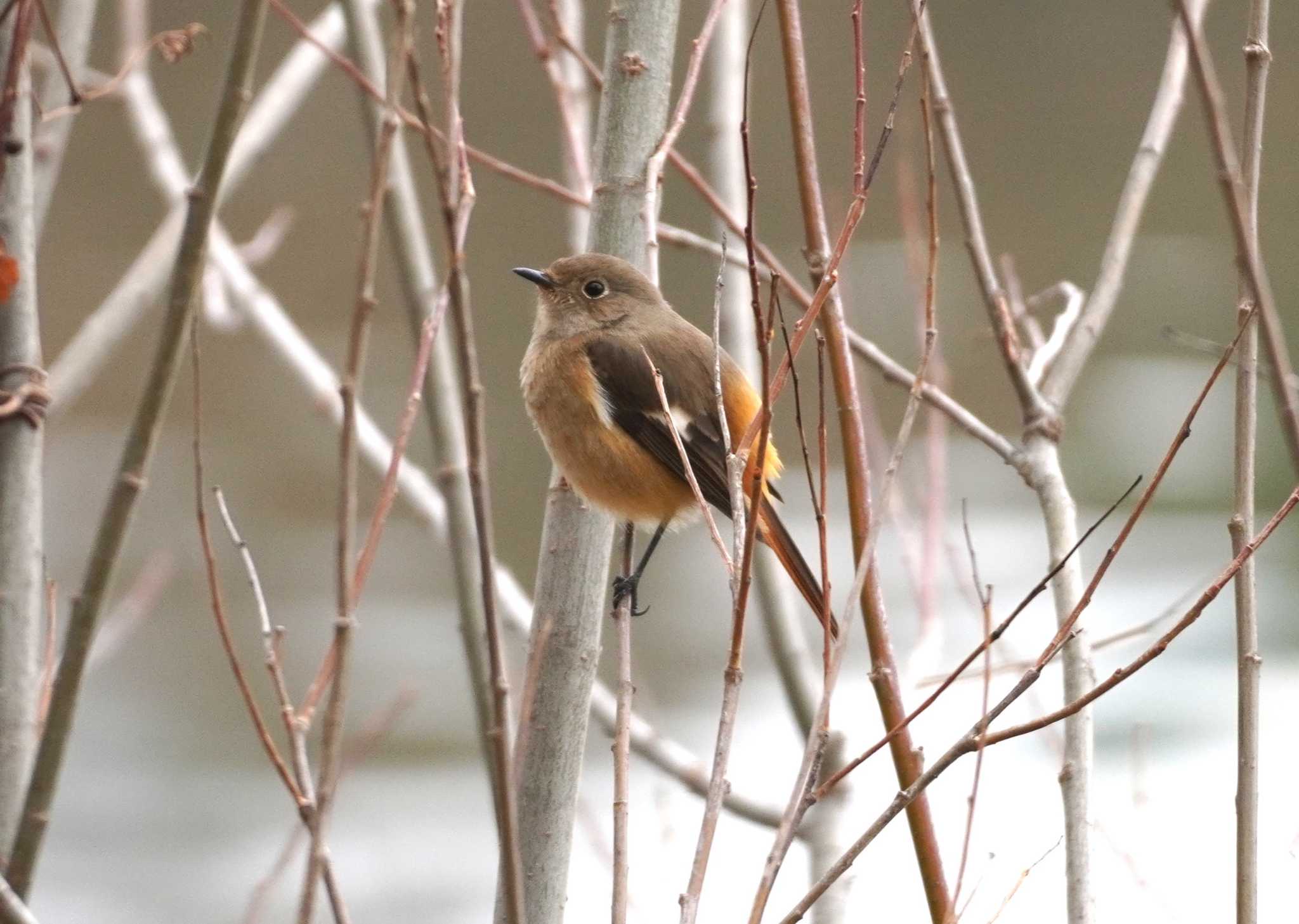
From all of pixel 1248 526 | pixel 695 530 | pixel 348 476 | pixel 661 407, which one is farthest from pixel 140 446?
pixel 695 530

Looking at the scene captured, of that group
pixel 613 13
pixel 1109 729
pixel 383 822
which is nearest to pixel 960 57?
pixel 1109 729

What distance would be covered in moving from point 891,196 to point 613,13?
10.4 meters

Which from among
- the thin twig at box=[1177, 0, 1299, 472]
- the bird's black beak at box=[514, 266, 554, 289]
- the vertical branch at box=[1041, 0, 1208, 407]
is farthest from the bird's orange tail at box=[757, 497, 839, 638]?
the thin twig at box=[1177, 0, 1299, 472]

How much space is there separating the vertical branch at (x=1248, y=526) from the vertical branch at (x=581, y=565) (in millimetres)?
832

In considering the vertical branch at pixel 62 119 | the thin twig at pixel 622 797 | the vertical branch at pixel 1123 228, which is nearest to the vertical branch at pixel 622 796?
the thin twig at pixel 622 797

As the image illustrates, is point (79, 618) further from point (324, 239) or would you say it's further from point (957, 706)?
point (324, 239)

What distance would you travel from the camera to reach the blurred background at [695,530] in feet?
18.9

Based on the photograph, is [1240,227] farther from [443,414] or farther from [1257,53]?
[443,414]

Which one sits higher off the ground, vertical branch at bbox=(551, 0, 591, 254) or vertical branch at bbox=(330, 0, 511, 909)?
vertical branch at bbox=(551, 0, 591, 254)

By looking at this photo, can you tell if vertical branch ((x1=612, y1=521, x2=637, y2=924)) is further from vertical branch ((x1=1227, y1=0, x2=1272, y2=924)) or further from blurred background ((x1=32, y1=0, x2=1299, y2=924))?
vertical branch ((x1=1227, y1=0, x2=1272, y2=924))

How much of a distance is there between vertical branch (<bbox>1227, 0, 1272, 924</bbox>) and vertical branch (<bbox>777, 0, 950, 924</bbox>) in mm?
339

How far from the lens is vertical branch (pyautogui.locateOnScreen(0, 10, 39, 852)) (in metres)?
1.79

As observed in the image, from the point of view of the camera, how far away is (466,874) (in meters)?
5.85

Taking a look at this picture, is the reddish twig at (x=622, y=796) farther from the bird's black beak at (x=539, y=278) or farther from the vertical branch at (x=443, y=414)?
the bird's black beak at (x=539, y=278)
